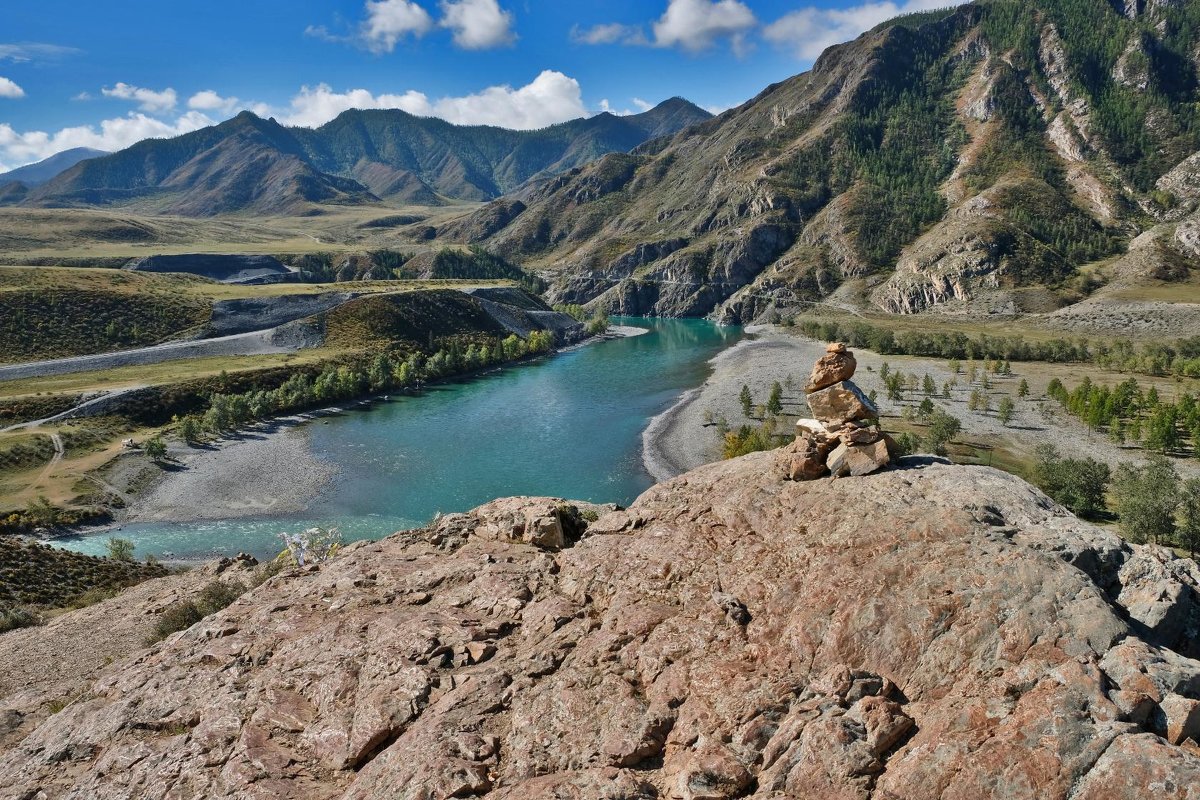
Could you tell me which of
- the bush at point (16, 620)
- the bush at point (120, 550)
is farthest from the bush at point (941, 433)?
the bush at point (120, 550)

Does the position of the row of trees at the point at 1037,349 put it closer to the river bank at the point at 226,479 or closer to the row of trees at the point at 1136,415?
the row of trees at the point at 1136,415

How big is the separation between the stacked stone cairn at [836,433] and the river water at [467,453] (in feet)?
158

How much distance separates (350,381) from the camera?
114750 millimetres

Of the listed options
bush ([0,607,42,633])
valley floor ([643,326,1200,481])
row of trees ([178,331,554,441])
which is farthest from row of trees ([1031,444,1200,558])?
row of trees ([178,331,554,441])

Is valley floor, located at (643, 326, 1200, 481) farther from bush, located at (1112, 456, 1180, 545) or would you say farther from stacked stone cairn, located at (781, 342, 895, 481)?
stacked stone cairn, located at (781, 342, 895, 481)

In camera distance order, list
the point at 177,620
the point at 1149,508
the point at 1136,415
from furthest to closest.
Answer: the point at 1136,415 → the point at 1149,508 → the point at 177,620

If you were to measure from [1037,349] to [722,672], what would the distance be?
14822cm

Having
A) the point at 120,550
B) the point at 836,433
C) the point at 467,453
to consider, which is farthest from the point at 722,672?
the point at 467,453

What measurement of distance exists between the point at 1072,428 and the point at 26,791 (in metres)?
104

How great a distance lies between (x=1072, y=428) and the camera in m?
83.5

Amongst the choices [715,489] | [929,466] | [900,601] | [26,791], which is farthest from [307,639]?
[929,466]

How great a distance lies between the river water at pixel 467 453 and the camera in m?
63.9

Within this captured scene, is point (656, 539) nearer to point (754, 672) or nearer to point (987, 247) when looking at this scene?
point (754, 672)

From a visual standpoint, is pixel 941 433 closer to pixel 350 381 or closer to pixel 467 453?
pixel 467 453
